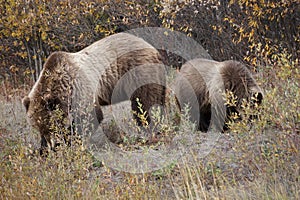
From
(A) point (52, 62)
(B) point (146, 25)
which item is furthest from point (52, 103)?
(B) point (146, 25)

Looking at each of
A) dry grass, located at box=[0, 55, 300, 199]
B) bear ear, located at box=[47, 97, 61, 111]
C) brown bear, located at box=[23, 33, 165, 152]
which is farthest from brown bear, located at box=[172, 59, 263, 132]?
bear ear, located at box=[47, 97, 61, 111]

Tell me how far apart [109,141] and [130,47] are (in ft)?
4.29

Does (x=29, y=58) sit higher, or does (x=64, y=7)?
(x=64, y=7)

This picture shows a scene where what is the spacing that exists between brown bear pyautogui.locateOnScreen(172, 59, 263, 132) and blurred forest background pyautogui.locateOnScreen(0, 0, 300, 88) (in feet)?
4.19

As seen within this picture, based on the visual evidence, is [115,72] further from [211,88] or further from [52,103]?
[211,88]

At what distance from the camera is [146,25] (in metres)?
10.7

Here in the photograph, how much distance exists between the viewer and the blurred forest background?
871 cm

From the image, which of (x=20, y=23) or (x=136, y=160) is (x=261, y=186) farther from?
(x=20, y=23)

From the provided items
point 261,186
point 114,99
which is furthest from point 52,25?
point 261,186

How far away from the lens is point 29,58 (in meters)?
12.4

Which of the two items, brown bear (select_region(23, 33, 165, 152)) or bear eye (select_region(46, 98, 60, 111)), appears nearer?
bear eye (select_region(46, 98, 60, 111))

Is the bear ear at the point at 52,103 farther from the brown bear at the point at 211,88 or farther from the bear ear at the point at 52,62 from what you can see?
the brown bear at the point at 211,88

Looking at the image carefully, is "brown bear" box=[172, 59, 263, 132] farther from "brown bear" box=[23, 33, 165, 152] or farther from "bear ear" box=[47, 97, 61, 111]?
"bear ear" box=[47, 97, 61, 111]

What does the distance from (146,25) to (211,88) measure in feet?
14.6
